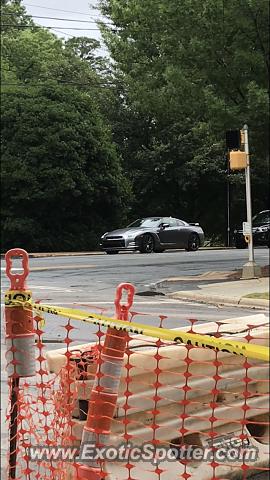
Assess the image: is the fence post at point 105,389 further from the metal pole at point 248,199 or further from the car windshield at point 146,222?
the metal pole at point 248,199

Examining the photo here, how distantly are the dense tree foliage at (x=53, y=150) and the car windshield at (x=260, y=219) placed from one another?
0.84 ft

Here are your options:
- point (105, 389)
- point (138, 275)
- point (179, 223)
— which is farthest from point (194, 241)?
point (105, 389)

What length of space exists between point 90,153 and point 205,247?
0.29m

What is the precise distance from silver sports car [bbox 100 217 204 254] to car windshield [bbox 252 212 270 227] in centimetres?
11

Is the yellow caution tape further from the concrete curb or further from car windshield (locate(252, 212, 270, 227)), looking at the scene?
car windshield (locate(252, 212, 270, 227))

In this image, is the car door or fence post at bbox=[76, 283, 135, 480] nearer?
the car door

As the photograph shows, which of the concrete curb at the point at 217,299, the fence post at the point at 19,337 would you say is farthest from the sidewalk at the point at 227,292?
the fence post at the point at 19,337

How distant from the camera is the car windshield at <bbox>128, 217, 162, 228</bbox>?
49.9 inches

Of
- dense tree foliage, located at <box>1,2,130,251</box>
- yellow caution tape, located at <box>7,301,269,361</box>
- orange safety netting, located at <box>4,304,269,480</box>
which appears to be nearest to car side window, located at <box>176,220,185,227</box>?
dense tree foliage, located at <box>1,2,130,251</box>

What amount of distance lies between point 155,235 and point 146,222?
0.03m

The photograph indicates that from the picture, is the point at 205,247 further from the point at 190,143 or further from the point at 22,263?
the point at 22,263

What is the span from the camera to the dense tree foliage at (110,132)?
3.86ft

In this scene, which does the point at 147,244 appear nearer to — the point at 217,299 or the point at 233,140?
the point at 217,299

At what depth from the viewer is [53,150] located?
1314 millimetres
